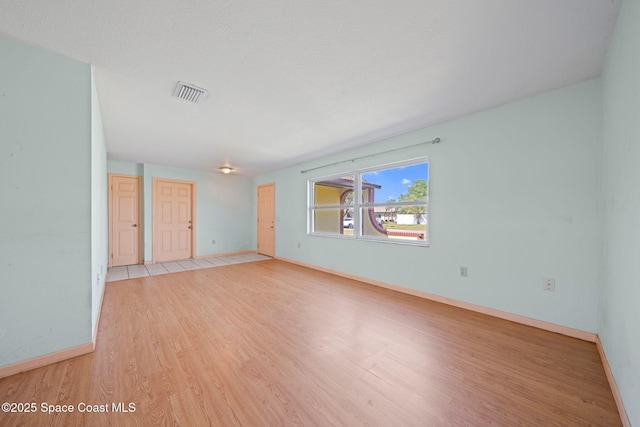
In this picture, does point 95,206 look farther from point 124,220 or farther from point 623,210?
point 623,210

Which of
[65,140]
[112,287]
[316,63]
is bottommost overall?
[112,287]

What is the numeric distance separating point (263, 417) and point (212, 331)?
123 cm

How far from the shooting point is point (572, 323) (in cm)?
216

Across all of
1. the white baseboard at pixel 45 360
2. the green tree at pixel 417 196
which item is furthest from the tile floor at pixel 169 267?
the green tree at pixel 417 196

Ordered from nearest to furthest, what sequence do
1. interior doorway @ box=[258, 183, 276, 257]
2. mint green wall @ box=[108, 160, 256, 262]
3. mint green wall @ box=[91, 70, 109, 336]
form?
mint green wall @ box=[91, 70, 109, 336] < mint green wall @ box=[108, 160, 256, 262] < interior doorway @ box=[258, 183, 276, 257]

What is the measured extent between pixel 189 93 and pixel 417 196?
3060mm

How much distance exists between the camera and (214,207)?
6395 millimetres

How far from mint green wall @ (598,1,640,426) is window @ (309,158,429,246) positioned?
64.8 inches

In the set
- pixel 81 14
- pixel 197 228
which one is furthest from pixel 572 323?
pixel 197 228

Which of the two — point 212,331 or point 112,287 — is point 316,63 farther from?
point 112,287

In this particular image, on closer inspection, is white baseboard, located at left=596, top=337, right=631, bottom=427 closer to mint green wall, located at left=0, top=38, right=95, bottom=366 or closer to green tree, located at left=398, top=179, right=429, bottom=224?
green tree, located at left=398, top=179, right=429, bottom=224

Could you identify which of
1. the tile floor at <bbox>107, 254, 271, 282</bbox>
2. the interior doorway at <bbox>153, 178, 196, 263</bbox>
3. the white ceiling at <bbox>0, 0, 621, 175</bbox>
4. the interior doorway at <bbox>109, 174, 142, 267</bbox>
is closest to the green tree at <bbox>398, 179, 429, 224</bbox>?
the white ceiling at <bbox>0, 0, 621, 175</bbox>

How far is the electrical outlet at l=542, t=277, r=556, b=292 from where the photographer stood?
225cm

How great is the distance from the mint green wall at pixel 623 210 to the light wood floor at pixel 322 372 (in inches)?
11.9
